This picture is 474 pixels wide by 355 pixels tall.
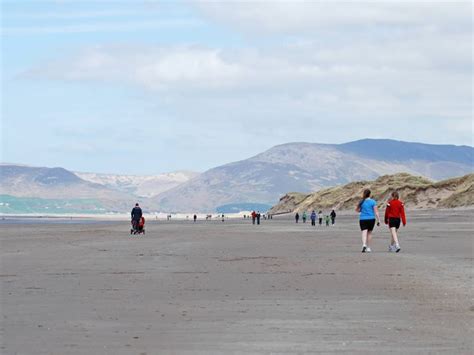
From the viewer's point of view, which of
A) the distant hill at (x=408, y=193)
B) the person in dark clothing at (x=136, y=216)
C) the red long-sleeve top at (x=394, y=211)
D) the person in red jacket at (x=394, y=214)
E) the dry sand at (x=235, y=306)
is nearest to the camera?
the dry sand at (x=235, y=306)

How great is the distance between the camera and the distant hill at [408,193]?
95.9 metres

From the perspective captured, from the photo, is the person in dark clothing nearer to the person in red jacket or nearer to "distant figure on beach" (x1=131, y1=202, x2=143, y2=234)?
"distant figure on beach" (x1=131, y1=202, x2=143, y2=234)

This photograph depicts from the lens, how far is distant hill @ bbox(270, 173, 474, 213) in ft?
315

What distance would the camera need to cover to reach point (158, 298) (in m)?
13.8

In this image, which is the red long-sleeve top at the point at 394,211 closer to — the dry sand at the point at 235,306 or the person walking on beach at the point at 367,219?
the person walking on beach at the point at 367,219

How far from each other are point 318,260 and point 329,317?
35.8 feet

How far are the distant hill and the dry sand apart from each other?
74.6 metres

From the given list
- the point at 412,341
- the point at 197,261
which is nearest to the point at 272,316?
the point at 412,341

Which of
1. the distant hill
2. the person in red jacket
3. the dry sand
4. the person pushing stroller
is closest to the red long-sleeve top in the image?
the person in red jacket

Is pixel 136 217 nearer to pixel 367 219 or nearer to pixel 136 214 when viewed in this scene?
pixel 136 214

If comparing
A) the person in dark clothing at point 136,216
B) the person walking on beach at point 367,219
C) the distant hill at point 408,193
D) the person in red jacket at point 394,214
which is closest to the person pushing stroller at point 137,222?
the person in dark clothing at point 136,216

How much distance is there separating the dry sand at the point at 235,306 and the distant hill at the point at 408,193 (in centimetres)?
7457

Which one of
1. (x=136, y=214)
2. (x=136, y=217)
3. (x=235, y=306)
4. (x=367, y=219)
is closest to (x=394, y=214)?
(x=367, y=219)

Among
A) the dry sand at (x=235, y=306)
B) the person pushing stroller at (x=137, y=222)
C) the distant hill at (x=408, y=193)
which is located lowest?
the dry sand at (x=235, y=306)
